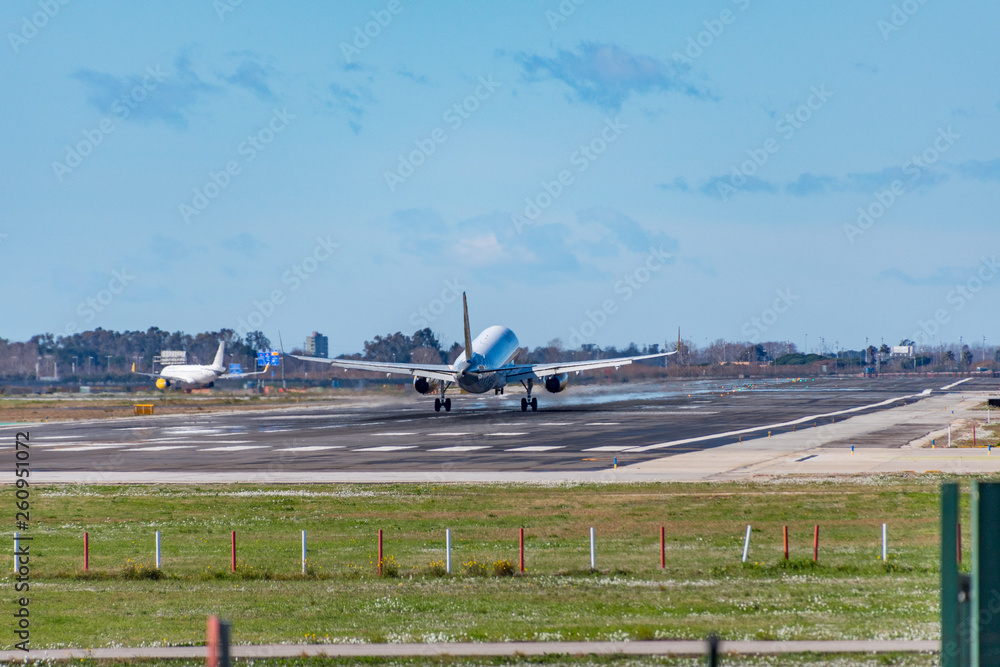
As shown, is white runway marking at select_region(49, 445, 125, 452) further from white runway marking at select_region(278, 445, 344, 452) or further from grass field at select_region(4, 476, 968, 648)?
grass field at select_region(4, 476, 968, 648)

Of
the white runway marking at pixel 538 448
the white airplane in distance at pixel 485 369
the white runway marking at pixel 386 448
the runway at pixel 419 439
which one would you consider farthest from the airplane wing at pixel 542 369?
the white runway marking at pixel 538 448

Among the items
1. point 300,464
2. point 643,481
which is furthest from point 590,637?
point 300,464

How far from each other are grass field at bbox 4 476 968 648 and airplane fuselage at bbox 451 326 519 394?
35.4 m

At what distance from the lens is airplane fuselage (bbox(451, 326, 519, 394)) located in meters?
76.7

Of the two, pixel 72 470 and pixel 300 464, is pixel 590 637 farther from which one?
pixel 72 470

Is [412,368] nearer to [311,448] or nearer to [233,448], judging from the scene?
[311,448]

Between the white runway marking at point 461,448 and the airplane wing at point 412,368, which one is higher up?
the airplane wing at point 412,368

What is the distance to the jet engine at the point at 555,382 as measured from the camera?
88.4 meters

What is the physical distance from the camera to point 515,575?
80.5ft

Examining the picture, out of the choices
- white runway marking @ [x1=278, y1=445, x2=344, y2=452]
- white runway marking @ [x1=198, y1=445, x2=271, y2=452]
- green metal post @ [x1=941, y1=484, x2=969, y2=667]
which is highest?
green metal post @ [x1=941, y1=484, x2=969, y2=667]

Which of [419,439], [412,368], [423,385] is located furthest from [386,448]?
[412,368]

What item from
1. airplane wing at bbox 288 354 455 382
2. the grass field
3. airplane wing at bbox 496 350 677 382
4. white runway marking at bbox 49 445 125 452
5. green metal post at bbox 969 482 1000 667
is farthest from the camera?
airplane wing at bbox 496 350 677 382

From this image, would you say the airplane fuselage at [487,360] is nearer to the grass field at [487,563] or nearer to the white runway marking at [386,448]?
the white runway marking at [386,448]

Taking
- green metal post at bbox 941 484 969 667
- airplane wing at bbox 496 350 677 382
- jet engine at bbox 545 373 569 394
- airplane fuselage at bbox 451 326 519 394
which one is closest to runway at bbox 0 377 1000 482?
jet engine at bbox 545 373 569 394
